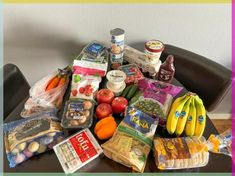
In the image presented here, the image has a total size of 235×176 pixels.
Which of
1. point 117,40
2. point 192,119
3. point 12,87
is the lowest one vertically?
point 12,87

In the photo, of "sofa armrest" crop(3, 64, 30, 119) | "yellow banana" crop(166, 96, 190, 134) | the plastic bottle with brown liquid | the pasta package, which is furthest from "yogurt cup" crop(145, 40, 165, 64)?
"sofa armrest" crop(3, 64, 30, 119)

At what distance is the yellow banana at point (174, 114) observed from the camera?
808 mm

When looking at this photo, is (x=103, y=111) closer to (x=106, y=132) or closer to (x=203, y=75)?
(x=106, y=132)

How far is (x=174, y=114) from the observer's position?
31.8 inches

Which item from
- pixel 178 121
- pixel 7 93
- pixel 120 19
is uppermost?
pixel 120 19

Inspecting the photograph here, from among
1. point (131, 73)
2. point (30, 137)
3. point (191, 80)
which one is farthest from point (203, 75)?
point (30, 137)

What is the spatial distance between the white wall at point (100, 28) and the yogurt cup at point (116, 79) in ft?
1.04

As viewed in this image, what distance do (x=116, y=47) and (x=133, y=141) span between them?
0.41 m

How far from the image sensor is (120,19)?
1.16m

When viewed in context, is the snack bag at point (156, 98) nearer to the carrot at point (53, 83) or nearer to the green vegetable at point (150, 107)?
the green vegetable at point (150, 107)

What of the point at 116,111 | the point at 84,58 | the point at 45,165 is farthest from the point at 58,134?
the point at 84,58

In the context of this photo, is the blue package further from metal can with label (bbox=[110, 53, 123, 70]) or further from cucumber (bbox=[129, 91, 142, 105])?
cucumber (bbox=[129, 91, 142, 105])

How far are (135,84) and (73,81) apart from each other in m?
0.23

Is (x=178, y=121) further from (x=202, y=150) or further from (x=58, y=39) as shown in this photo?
(x=58, y=39)
